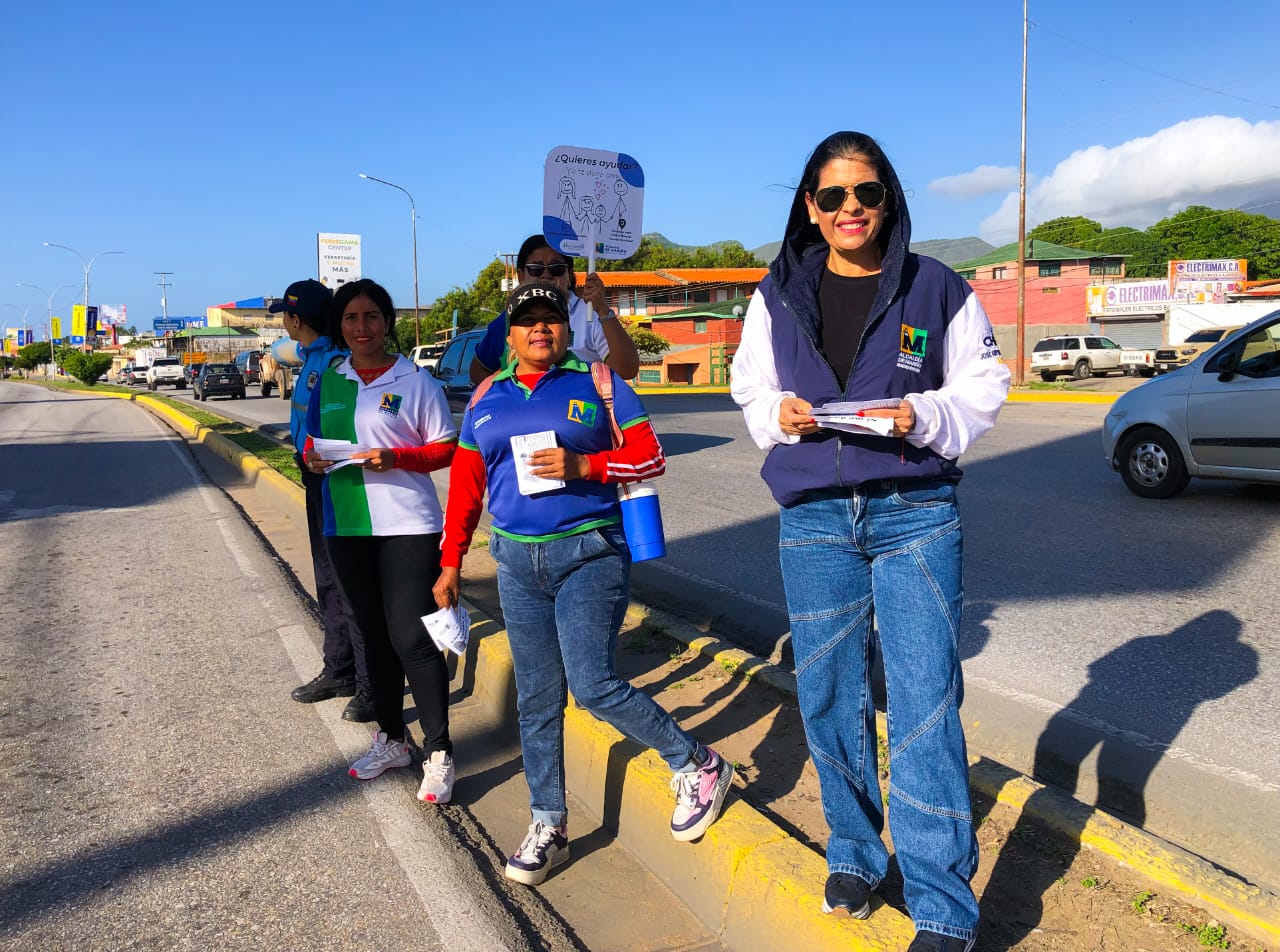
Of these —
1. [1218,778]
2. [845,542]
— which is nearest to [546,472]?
[845,542]

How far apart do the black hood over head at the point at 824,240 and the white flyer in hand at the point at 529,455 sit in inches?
32.9

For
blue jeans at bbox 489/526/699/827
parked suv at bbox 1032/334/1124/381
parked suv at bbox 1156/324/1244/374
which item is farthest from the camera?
parked suv at bbox 1032/334/1124/381

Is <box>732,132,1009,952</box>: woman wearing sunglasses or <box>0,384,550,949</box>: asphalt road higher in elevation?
<box>732,132,1009,952</box>: woman wearing sunglasses

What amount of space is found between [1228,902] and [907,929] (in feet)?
2.72

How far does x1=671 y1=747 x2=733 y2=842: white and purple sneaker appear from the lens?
3.16 meters

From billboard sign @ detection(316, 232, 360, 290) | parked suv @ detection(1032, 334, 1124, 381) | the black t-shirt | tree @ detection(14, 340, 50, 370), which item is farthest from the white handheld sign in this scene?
tree @ detection(14, 340, 50, 370)

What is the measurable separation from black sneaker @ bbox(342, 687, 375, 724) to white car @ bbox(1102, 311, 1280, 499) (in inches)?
290

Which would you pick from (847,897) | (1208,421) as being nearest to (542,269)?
(847,897)

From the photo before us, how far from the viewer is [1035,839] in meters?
3.07

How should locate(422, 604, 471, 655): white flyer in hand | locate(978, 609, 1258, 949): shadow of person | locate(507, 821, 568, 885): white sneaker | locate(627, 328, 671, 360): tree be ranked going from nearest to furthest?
locate(978, 609, 1258, 949): shadow of person
locate(507, 821, 568, 885): white sneaker
locate(422, 604, 471, 655): white flyer in hand
locate(627, 328, 671, 360): tree

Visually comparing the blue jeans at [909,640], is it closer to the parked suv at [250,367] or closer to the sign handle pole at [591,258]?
the sign handle pole at [591,258]

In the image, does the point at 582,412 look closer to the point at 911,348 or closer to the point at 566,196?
the point at 911,348

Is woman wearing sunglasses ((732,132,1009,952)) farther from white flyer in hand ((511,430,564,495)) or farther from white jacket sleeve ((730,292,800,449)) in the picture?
white flyer in hand ((511,430,564,495))

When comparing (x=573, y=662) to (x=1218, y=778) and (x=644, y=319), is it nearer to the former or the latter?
(x=1218, y=778)
